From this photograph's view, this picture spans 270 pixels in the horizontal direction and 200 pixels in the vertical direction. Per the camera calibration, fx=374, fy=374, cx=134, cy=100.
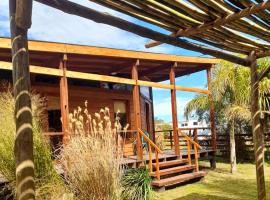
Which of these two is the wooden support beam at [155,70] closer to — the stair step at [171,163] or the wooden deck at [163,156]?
the wooden deck at [163,156]

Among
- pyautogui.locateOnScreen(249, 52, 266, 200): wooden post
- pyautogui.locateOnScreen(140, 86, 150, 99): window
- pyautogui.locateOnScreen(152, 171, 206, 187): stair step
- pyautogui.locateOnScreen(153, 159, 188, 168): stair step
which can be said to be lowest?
pyautogui.locateOnScreen(152, 171, 206, 187): stair step

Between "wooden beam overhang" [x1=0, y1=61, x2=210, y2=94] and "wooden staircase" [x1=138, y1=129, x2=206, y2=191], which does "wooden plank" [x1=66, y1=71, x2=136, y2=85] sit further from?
"wooden staircase" [x1=138, y1=129, x2=206, y2=191]

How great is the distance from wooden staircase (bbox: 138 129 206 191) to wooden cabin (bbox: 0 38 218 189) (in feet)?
0.78

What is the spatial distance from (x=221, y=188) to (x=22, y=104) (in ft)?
26.4

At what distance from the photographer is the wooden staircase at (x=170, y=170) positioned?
923 cm

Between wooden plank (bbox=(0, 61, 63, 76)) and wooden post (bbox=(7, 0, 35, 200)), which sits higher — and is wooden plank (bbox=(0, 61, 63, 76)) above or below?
above

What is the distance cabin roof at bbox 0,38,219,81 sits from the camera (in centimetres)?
851

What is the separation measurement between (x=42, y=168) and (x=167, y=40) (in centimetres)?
270

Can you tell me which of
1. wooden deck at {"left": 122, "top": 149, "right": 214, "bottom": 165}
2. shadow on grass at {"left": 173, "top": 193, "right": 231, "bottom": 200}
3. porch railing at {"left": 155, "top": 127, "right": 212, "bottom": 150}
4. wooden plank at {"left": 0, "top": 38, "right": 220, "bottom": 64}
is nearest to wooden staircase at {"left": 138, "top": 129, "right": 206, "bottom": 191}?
wooden deck at {"left": 122, "top": 149, "right": 214, "bottom": 165}

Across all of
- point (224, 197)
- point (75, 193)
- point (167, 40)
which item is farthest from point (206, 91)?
point (167, 40)

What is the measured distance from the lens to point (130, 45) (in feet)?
34.8

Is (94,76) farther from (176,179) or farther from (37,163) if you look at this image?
(37,163)

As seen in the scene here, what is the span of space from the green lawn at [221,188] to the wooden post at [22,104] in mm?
6071

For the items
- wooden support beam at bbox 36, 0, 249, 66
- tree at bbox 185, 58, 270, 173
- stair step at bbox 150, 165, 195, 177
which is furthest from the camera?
tree at bbox 185, 58, 270, 173
